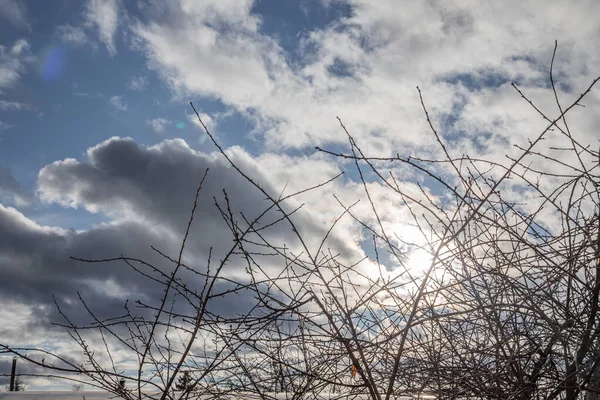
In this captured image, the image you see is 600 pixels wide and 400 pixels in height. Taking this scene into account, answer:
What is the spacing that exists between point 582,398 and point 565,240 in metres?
1.00

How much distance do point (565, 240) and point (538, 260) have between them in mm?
189

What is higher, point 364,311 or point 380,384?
point 364,311

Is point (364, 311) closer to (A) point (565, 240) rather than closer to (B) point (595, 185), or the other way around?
(A) point (565, 240)

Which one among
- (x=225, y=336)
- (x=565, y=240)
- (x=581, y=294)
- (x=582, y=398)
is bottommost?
(x=582, y=398)

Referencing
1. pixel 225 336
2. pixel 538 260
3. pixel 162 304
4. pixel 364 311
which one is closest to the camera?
pixel 225 336

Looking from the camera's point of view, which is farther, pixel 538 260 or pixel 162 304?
pixel 538 260

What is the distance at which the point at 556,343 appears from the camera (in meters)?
3.02

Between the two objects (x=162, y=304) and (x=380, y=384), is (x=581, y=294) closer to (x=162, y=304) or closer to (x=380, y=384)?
(x=380, y=384)

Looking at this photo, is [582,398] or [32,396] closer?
[582,398]

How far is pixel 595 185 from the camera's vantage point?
3002 mm

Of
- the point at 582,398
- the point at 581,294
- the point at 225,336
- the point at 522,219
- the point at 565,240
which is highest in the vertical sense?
the point at 522,219

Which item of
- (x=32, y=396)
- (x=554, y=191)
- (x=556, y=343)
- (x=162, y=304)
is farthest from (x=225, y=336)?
(x=32, y=396)

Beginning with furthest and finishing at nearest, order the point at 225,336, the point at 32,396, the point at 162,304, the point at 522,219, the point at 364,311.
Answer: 1. the point at 32,396
2. the point at 364,311
3. the point at 522,219
4. the point at 162,304
5. the point at 225,336

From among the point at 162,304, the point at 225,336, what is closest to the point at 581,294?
the point at 225,336
